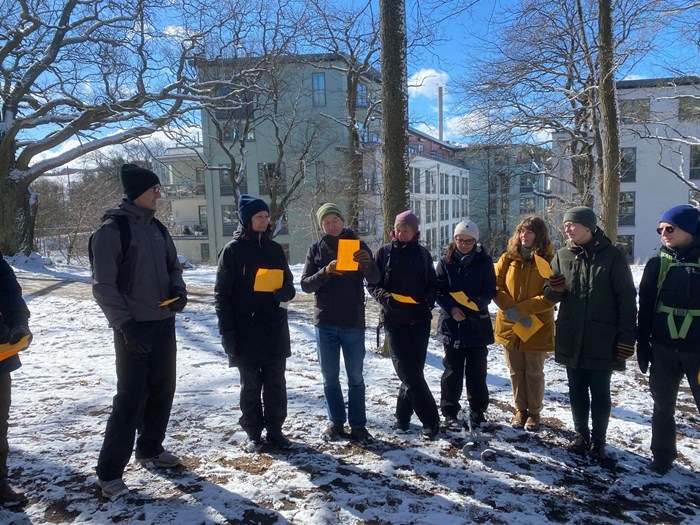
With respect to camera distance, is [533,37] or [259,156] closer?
[533,37]

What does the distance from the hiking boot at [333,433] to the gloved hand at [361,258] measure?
131 cm

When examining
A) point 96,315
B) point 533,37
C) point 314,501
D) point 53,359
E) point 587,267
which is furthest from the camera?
point 533,37

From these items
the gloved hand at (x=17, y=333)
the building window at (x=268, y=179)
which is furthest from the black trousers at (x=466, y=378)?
the building window at (x=268, y=179)

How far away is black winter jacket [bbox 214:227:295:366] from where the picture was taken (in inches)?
137

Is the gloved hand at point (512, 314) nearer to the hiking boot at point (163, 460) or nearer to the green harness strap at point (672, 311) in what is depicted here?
the green harness strap at point (672, 311)

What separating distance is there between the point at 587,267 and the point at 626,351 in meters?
0.65

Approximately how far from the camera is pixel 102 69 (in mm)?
14570

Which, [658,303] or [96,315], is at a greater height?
[658,303]

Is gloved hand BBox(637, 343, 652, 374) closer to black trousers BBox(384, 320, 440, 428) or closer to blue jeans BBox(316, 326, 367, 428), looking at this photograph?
black trousers BBox(384, 320, 440, 428)

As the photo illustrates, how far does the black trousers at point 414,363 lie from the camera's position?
3.83 meters

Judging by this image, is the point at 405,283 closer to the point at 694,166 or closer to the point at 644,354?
the point at 644,354

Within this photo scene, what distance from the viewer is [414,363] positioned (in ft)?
12.6

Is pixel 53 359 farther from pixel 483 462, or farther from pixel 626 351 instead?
pixel 626 351

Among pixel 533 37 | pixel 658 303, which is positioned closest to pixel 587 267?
pixel 658 303
